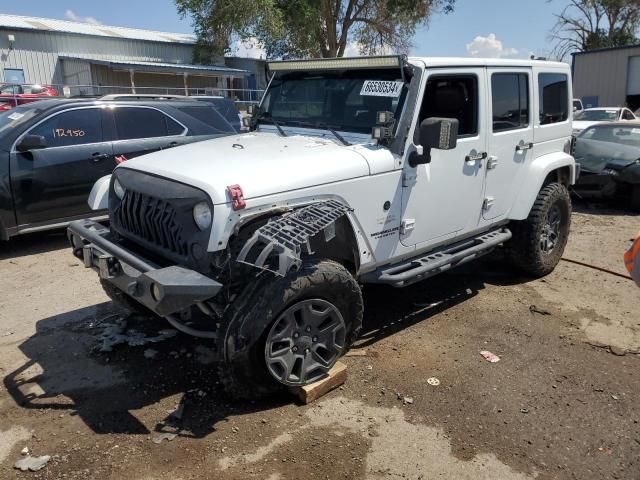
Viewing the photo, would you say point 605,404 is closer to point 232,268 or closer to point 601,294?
point 601,294

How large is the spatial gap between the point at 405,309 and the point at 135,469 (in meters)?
2.77

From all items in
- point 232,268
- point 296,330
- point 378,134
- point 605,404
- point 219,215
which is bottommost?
point 605,404

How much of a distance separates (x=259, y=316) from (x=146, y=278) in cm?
64

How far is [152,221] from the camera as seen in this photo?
3.49 m

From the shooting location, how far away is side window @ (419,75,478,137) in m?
4.14

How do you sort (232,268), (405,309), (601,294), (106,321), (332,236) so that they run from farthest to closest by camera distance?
(601,294) → (405,309) → (106,321) → (332,236) → (232,268)

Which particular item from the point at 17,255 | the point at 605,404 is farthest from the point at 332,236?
the point at 17,255

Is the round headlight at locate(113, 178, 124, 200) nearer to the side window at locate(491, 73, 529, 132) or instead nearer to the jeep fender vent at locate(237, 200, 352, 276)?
the jeep fender vent at locate(237, 200, 352, 276)

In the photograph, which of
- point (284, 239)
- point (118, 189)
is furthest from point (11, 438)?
point (284, 239)

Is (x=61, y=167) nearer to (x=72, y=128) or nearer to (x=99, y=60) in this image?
(x=72, y=128)

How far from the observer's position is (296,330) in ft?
10.9

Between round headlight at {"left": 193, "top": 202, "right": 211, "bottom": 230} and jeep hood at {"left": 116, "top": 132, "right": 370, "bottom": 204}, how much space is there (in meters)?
0.10

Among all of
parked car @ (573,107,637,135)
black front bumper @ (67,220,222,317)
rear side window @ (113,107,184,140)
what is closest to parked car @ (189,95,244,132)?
rear side window @ (113,107,184,140)

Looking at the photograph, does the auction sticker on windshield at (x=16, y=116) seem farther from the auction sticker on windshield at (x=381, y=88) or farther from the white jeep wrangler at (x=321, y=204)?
the auction sticker on windshield at (x=381, y=88)
